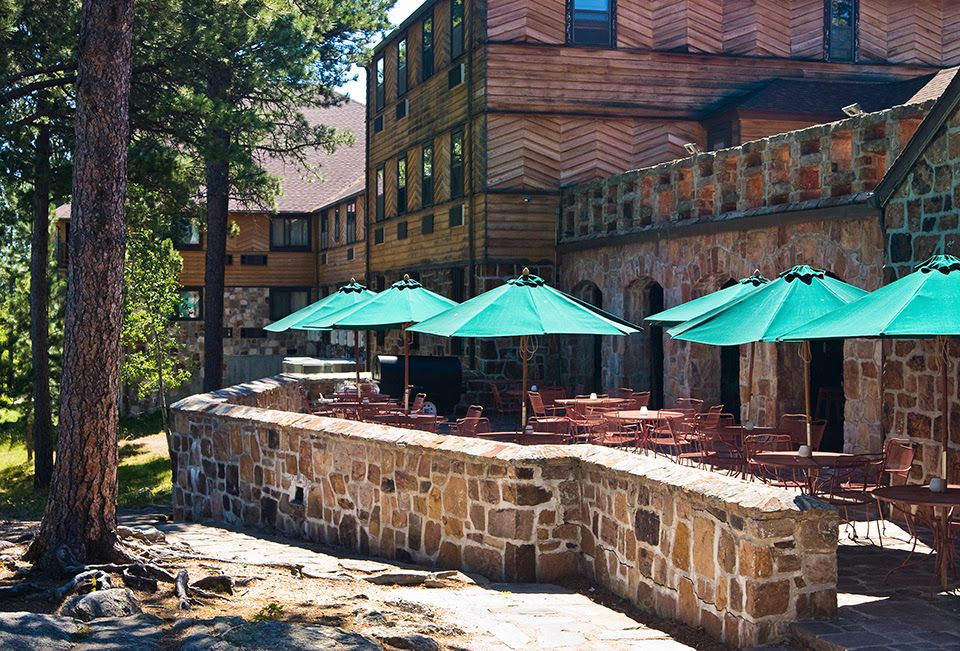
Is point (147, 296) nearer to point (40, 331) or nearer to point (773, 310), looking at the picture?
point (40, 331)

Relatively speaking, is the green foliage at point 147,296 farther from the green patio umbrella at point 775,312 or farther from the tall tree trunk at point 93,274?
the green patio umbrella at point 775,312

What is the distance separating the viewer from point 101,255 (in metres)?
9.59

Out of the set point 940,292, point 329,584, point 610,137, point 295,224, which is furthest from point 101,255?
point 295,224

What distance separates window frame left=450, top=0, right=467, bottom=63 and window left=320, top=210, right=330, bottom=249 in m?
15.3

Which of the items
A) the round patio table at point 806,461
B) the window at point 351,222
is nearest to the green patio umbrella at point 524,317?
→ the round patio table at point 806,461

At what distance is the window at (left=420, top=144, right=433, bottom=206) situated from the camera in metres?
28.4

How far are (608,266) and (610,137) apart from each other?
13.6 feet

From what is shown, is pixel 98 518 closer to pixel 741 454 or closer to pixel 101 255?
pixel 101 255

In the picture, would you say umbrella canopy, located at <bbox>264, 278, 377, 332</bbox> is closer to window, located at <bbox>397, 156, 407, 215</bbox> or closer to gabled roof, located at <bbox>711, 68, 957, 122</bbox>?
gabled roof, located at <bbox>711, 68, 957, 122</bbox>

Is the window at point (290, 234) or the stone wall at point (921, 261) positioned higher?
the window at point (290, 234)

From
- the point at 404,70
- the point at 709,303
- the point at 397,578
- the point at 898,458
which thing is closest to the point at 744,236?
the point at 709,303

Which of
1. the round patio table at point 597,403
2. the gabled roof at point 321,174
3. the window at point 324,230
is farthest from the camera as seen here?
the gabled roof at point 321,174

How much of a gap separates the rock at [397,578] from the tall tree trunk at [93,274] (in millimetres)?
2183

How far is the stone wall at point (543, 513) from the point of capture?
301 inches
